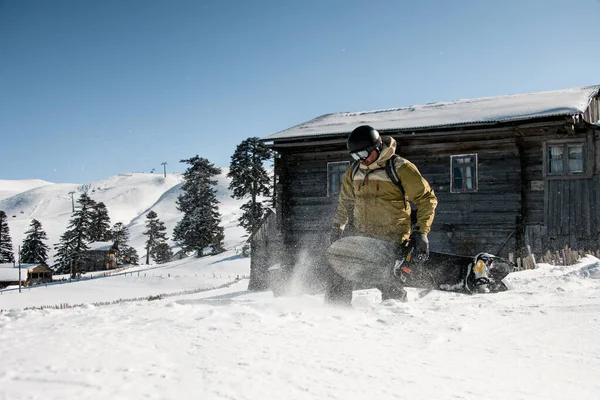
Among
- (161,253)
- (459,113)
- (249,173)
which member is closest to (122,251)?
(161,253)

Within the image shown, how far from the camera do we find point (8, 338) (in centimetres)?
246

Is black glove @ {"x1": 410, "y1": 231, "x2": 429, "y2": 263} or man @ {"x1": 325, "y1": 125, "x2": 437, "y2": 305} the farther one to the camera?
man @ {"x1": 325, "y1": 125, "x2": 437, "y2": 305}

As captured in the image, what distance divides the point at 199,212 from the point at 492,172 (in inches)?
1520

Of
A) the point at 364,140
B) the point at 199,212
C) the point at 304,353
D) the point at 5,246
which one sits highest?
the point at 364,140

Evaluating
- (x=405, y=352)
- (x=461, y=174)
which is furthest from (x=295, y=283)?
(x=405, y=352)

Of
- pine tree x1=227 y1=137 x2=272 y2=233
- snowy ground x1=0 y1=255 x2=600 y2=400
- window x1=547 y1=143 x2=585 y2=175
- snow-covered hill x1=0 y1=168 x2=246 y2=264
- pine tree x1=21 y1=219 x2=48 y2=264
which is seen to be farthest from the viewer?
snow-covered hill x1=0 y1=168 x2=246 y2=264

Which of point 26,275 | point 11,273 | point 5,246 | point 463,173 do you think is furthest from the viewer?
point 5,246

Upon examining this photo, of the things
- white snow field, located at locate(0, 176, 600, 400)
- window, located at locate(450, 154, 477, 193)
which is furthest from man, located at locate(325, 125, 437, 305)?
window, located at locate(450, 154, 477, 193)

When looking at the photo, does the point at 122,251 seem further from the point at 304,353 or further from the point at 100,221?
the point at 304,353

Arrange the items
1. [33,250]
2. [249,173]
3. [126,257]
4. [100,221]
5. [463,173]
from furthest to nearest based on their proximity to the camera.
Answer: [126,257]
[100,221]
[33,250]
[249,173]
[463,173]

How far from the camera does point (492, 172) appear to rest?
1308 cm

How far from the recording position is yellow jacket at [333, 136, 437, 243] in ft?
15.1

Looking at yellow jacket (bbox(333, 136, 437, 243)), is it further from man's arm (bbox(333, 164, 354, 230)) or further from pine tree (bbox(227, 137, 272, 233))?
pine tree (bbox(227, 137, 272, 233))

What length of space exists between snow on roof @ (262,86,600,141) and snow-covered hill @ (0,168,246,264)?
71.2 metres
